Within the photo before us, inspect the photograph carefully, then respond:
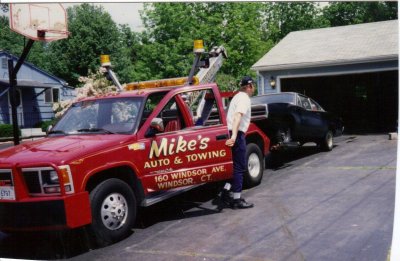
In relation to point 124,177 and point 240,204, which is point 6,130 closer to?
point 124,177

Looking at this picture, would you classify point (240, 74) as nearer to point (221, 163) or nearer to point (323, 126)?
point (323, 126)

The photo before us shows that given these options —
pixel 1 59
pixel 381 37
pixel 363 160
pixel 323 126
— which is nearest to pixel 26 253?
pixel 363 160

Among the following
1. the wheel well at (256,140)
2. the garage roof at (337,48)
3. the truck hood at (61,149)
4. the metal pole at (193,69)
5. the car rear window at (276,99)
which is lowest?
the wheel well at (256,140)

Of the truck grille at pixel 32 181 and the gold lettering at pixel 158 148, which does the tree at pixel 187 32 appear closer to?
the gold lettering at pixel 158 148

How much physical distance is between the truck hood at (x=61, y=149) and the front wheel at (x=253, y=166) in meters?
2.66

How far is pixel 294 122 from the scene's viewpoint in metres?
9.41

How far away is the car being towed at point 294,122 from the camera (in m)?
8.95

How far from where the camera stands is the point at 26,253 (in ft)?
16.6

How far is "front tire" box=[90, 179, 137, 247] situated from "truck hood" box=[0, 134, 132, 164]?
0.45m

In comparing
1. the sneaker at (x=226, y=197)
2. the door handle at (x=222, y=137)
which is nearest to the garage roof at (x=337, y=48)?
the door handle at (x=222, y=137)

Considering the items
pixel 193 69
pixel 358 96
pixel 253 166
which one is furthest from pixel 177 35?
pixel 253 166

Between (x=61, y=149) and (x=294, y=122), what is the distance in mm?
5826

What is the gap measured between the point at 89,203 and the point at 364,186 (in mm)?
4299

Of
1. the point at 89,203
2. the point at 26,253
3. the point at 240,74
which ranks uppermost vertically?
the point at 240,74
